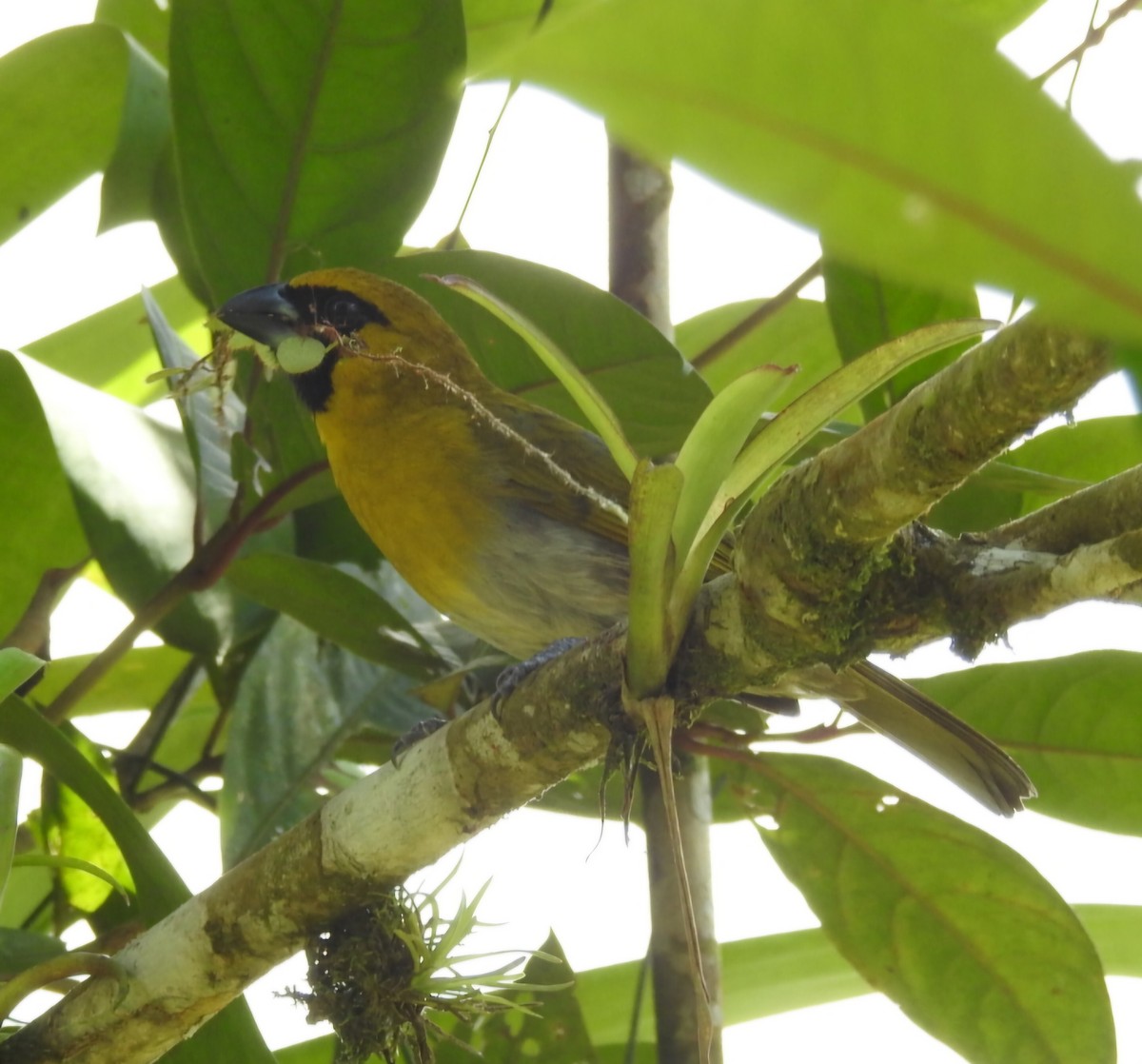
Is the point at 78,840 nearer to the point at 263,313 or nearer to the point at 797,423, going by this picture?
the point at 263,313

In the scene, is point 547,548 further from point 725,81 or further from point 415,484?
point 725,81

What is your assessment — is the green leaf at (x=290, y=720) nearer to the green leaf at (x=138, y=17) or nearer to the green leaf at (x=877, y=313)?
the green leaf at (x=877, y=313)

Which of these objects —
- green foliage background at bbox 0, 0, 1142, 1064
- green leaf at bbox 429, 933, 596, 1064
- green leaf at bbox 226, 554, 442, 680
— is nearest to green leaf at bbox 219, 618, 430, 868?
green foliage background at bbox 0, 0, 1142, 1064

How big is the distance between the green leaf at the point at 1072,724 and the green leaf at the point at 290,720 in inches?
32.2

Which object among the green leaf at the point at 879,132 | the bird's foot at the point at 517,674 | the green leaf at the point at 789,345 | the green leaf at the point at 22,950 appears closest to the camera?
the green leaf at the point at 879,132

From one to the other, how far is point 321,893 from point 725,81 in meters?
1.20

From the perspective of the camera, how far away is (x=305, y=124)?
184 cm

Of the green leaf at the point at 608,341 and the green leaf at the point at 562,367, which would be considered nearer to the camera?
the green leaf at the point at 562,367

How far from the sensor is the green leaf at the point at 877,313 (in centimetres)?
175

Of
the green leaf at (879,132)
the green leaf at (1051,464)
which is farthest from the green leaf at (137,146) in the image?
the green leaf at (879,132)

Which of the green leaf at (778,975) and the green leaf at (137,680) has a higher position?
the green leaf at (137,680)

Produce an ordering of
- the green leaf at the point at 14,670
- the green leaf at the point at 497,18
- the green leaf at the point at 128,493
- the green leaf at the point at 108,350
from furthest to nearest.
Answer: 1. the green leaf at the point at 108,350
2. the green leaf at the point at 497,18
3. the green leaf at the point at 128,493
4. the green leaf at the point at 14,670

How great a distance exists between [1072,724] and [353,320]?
1.40 metres

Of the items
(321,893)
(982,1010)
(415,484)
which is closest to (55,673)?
(415,484)
